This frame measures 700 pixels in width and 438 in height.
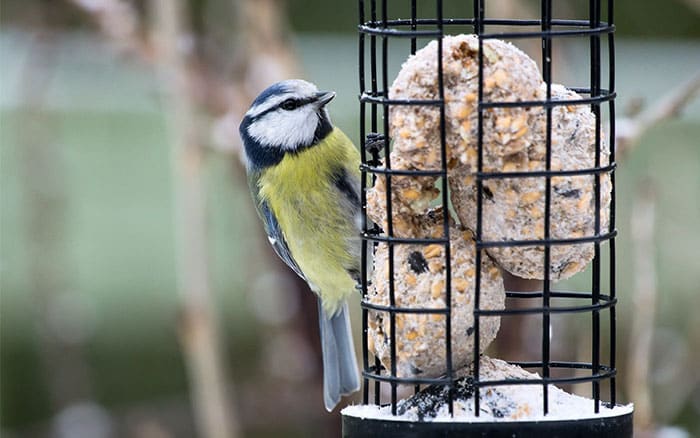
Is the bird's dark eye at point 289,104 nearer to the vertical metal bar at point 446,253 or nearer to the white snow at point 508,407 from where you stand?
the vertical metal bar at point 446,253

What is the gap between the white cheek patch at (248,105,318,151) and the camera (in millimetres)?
3488

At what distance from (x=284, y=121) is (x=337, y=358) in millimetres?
833

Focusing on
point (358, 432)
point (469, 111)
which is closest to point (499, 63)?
point (469, 111)

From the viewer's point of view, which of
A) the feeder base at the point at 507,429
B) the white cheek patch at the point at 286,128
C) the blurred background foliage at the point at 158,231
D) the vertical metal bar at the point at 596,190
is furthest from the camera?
the blurred background foliage at the point at 158,231

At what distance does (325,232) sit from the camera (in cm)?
363

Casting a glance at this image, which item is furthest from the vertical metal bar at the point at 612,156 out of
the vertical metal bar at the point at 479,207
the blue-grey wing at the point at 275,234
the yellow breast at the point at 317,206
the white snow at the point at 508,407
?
the blue-grey wing at the point at 275,234

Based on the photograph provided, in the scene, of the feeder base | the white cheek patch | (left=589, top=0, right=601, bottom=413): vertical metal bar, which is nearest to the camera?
the feeder base

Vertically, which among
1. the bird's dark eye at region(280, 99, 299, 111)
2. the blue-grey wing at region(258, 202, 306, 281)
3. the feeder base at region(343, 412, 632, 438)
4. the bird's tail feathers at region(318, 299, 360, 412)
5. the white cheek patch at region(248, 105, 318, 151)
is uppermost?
the bird's dark eye at region(280, 99, 299, 111)

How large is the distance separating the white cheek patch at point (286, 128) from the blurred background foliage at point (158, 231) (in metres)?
0.55

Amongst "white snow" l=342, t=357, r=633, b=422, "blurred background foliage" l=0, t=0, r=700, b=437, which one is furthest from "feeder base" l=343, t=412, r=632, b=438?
"blurred background foliage" l=0, t=0, r=700, b=437

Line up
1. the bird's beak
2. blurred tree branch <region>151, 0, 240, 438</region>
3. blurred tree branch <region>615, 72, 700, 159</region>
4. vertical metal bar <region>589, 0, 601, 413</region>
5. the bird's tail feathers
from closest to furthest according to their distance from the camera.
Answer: vertical metal bar <region>589, 0, 601, 413</region> < blurred tree branch <region>615, 72, 700, 159</region> < the bird's beak < the bird's tail feathers < blurred tree branch <region>151, 0, 240, 438</region>

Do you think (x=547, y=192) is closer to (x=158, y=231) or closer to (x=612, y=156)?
(x=612, y=156)

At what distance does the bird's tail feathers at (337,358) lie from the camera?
11.8 ft

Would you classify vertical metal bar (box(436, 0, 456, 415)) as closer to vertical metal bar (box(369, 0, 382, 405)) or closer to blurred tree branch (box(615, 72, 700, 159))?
vertical metal bar (box(369, 0, 382, 405))
